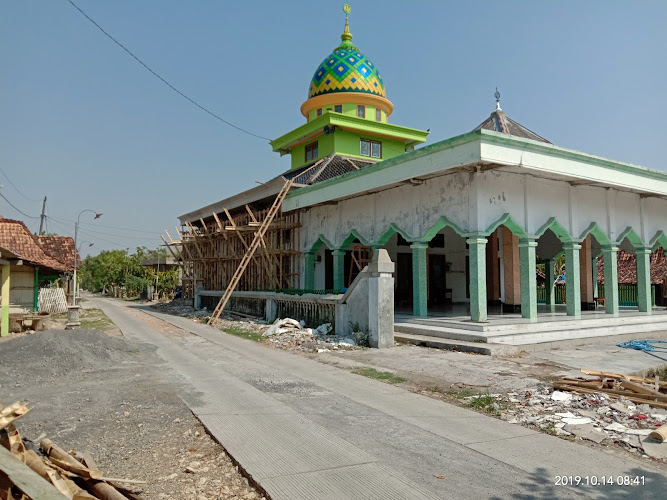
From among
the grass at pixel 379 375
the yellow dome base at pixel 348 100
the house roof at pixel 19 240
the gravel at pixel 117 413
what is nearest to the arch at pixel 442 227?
the grass at pixel 379 375

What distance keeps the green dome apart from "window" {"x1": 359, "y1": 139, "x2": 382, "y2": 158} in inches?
104

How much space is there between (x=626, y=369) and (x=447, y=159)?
20.4ft

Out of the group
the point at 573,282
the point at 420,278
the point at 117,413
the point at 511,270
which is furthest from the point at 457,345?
the point at 117,413

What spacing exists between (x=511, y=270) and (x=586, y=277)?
169 inches

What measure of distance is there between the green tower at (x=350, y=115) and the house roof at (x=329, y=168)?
697mm

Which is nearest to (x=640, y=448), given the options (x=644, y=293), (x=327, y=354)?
(x=327, y=354)

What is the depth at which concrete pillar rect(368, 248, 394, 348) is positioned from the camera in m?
12.1

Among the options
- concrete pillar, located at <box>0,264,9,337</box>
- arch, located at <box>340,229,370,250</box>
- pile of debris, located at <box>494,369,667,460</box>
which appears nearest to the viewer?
pile of debris, located at <box>494,369,667,460</box>

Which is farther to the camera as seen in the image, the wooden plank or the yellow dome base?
the yellow dome base

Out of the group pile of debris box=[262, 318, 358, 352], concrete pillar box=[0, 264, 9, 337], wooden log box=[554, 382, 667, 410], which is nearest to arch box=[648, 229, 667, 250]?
pile of debris box=[262, 318, 358, 352]

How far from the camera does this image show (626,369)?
9.02m

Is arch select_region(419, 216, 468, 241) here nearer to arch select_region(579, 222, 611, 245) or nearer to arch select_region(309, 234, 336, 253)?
arch select_region(579, 222, 611, 245)

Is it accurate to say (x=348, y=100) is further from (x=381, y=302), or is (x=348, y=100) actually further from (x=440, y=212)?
(x=381, y=302)

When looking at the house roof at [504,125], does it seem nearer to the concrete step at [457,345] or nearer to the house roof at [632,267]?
the concrete step at [457,345]
